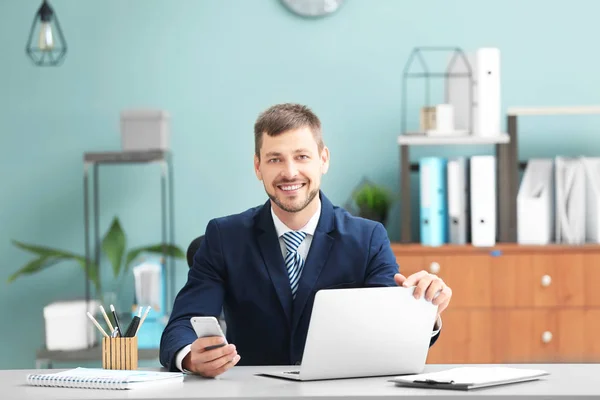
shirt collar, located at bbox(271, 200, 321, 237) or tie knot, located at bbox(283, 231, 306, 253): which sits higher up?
shirt collar, located at bbox(271, 200, 321, 237)

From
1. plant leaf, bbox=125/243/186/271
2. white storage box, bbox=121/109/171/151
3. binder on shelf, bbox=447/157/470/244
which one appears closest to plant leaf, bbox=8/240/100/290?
plant leaf, bbox=125/243/186/271

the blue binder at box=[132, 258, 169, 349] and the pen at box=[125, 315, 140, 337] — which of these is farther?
the blue binder at box=[132, 258, 169, 349]

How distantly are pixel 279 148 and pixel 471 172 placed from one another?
1.69m

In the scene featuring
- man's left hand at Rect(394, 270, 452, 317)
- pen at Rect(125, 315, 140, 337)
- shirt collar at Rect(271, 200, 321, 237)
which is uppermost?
shirt collar at Rect(271, 200, 321, 237)

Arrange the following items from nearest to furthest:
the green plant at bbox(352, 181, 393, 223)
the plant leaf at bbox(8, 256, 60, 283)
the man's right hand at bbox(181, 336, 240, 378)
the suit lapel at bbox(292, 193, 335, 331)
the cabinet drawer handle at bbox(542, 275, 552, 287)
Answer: the man's right hand at bbox(181, 336, 240, 378) < the suit lapel at bbox(292, 193, 335, 331) < the cabinet drawer handle at bbox(542, 275, 552, 287) < the green plant at bbox(352, 181, 393, 223) < the plant leaf at bbox(8, 256, 60, 283)

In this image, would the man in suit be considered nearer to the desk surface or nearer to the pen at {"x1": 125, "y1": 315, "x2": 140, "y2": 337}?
the pen at {"x1": 125, "y1": 315, "x2": 140, "y2": 337}

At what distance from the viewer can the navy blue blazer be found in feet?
7.37

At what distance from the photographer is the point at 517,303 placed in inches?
145

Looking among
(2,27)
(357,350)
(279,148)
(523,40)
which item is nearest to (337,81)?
(523,40)

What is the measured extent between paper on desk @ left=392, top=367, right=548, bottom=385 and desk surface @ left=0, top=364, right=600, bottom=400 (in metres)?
0.02

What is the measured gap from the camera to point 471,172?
3.74 meters

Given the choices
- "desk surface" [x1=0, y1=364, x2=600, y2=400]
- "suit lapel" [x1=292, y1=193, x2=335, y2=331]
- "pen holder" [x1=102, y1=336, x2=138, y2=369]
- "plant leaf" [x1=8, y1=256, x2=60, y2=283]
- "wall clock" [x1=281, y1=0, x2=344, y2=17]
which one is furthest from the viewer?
"wall clock" [x1=281, y1=0, x2=344, y2=17]

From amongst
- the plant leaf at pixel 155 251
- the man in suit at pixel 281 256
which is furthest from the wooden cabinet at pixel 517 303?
the man in suit at pixel 281 256

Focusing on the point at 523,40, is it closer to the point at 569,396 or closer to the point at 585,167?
the point at 585,167
